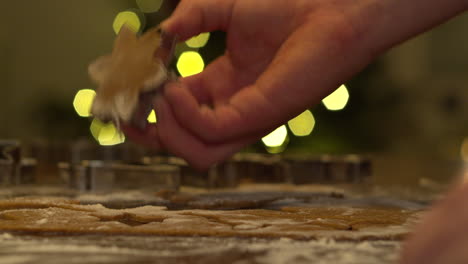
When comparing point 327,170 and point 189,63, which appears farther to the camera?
point 189,63

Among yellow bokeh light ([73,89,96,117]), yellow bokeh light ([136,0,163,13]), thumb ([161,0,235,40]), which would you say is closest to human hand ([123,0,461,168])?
thumb ([161,0,235,40])

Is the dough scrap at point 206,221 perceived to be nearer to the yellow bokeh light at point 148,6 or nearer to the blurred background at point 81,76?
the yellow bokeh light at point 148,6

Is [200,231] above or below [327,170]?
below

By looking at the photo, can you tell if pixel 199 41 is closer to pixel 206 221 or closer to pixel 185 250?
pixel 206 221

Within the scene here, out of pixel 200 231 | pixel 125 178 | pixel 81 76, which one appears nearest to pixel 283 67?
pixel 200 231

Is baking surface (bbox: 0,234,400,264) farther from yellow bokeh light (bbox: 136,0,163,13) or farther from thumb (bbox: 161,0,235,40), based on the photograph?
yellow bokeh light (bbox: 136,0,163,13)

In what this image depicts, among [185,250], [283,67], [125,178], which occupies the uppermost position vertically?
[283,67]
